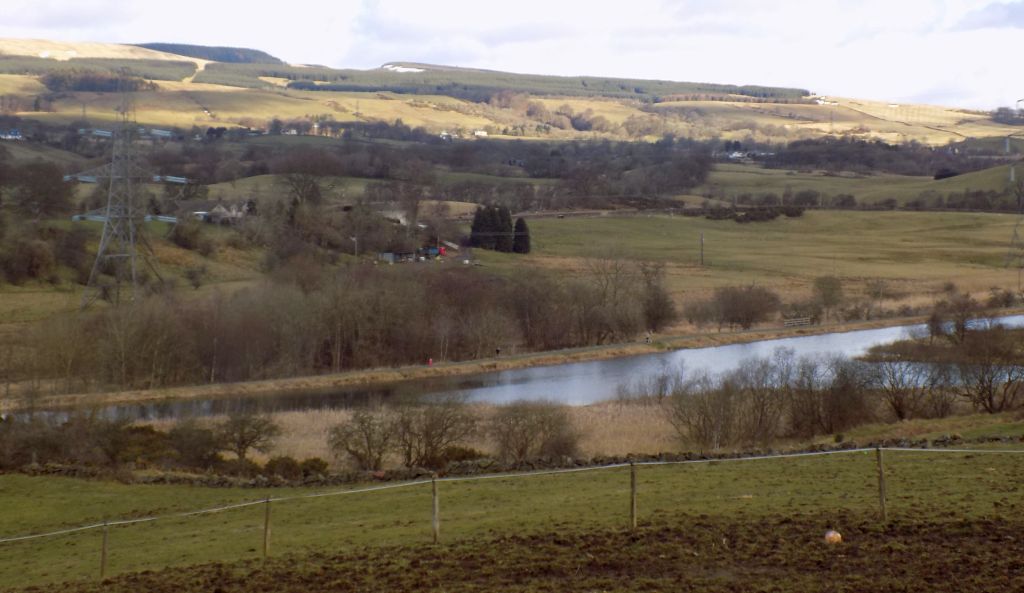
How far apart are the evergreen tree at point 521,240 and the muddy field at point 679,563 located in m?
74.5

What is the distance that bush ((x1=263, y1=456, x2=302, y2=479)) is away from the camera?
26.7m

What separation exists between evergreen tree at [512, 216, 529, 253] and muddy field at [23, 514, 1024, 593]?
244ft

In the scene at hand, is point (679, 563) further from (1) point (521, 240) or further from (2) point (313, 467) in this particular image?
(1) point (521, 240)

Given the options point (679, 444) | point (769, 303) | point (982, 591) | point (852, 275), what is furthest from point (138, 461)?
A: point (852, 275)

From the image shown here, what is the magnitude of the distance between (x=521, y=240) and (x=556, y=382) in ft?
133

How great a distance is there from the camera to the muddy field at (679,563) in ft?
38.0

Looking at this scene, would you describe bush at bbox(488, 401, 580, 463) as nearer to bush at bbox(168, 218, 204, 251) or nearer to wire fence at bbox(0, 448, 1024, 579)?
wire fence at bbox(0, 448, 1024, 579)

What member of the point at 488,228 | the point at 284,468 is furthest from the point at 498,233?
the point at 284,468

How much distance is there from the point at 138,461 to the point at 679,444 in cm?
1490

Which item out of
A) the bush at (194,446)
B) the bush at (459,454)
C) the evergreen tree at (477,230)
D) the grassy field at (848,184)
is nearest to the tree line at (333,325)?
the bush at (194,446)

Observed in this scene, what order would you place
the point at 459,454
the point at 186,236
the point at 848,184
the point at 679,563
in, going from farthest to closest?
the point at 848,184, the point at 186,236, the point at 459,454, the point at 679,563

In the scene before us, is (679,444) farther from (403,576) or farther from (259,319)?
(259,319)

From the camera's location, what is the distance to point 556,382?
50.2 metres

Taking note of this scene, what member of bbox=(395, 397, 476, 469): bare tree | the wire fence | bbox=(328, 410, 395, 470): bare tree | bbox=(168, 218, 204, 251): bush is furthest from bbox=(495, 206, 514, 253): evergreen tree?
the wire fence
